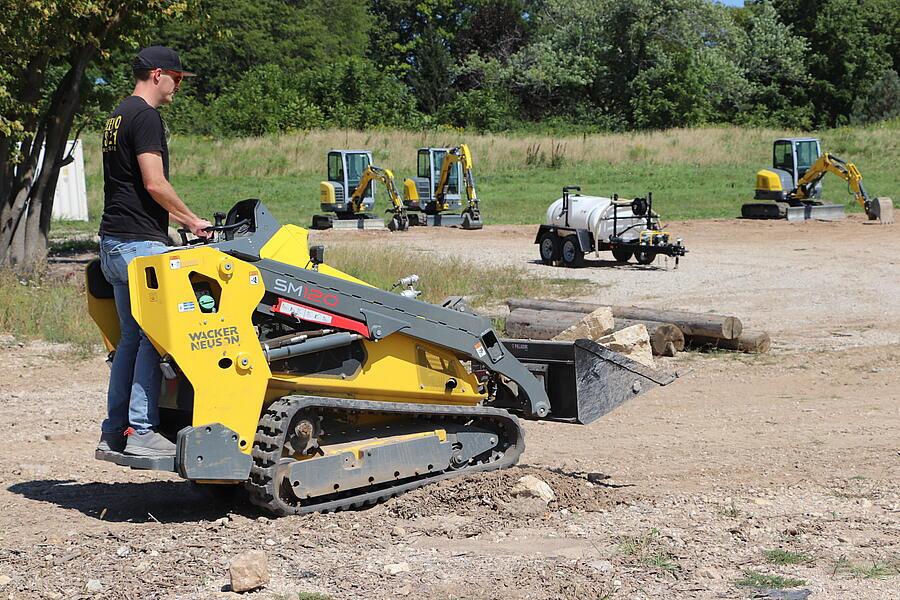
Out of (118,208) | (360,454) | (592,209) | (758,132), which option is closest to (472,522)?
(360,454)

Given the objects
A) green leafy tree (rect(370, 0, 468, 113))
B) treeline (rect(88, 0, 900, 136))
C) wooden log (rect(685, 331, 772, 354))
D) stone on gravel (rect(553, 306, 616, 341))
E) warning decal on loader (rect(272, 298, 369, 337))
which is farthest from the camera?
green leafy tree (rect(370, 0, 468, 113))

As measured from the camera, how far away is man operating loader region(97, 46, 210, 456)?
6.01 metres

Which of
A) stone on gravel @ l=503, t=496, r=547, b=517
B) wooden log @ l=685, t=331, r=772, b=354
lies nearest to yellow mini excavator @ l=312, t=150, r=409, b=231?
wooden log @ l=685, t=331, r=772, b=354

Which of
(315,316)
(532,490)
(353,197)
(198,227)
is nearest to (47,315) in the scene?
(198,227)

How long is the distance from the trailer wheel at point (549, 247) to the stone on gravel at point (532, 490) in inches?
596

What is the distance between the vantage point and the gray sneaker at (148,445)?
603 centimetres

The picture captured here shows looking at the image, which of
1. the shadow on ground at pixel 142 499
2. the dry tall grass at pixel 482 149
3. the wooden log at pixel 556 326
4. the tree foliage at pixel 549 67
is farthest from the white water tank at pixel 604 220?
the tree foliage at pixel 549 67

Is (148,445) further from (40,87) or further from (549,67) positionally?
(549,67)

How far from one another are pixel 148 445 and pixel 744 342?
8.09 metres

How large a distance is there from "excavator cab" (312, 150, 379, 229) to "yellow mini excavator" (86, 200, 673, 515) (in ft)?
79.2

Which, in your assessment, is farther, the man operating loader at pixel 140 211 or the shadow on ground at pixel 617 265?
the shadow on ground at pixel 617 265

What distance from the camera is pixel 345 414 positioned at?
6.50 meters

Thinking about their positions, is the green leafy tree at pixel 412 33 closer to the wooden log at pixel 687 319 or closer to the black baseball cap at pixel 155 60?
the wooden log at pixel 687 319

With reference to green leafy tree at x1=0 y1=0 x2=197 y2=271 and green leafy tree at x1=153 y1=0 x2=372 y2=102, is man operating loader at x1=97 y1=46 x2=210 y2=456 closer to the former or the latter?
green leafy tree at x1=0 y1=0 x2=197 y2=271
